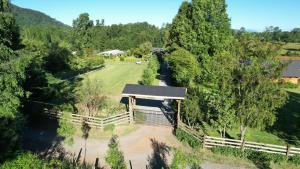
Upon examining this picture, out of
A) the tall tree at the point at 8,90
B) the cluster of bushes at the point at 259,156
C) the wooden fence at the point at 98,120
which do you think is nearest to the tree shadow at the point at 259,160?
the cluster of bushes at the point at 259,156

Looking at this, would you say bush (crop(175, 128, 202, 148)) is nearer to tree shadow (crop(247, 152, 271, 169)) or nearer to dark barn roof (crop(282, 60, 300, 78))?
tree shadow (crop(247, 152, 271, 169))

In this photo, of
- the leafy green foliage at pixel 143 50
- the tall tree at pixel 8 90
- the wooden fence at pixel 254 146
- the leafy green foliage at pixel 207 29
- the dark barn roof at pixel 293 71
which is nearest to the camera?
the tall tree at pixel 8 90

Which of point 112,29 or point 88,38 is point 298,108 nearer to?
point 88,38

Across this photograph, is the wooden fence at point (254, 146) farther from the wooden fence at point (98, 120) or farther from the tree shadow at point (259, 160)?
the wooden fence at point (98, 120)

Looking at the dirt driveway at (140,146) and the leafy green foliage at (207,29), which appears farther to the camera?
the leafy green foliage at (207,29)

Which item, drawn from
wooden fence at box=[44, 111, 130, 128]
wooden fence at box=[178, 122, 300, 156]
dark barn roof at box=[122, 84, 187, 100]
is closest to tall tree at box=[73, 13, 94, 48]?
wooden fence at box=[44, 111, 130, 128]

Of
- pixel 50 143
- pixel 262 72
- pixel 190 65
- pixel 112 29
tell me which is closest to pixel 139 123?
pixel 50 143
